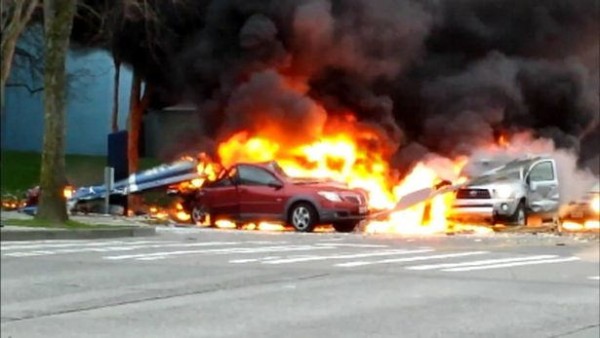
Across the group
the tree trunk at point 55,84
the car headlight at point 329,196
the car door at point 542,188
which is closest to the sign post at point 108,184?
the car headlight at point 329,196

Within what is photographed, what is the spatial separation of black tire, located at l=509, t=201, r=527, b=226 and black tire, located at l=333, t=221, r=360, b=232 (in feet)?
12.5

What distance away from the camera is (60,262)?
15766mm

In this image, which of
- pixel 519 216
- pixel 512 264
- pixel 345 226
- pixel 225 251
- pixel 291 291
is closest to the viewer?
pixel 291 291

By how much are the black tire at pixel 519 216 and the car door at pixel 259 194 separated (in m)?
5.41

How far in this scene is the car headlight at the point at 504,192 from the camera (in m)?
28.1

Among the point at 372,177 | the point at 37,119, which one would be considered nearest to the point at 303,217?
the point at 372,177

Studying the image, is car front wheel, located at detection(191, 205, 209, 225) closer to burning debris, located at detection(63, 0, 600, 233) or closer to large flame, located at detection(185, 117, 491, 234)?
burning debris, located at detection(63, 0, 600, 233)

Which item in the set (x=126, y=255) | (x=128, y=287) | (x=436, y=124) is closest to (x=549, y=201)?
(x=436, y=124)

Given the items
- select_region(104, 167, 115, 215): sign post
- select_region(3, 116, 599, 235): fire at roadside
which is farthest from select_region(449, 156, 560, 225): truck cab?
select_region(104, 167, 115, 215): sign post

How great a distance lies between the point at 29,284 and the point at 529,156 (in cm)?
1931

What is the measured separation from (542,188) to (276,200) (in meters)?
6.38

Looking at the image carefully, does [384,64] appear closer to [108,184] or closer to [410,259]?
[108,184]

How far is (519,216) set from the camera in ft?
93.1

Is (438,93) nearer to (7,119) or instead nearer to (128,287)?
(128,287)
